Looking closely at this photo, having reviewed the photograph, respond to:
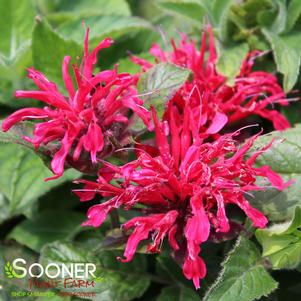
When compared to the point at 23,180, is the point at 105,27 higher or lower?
higher

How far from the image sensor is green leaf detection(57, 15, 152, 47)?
1.03 metres

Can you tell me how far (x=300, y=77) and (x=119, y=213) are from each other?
41 centimetres

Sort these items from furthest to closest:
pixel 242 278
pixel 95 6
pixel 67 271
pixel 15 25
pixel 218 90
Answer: pixel 95 6, pixel 15 25, pixel 218 90, pixel 67 271, pixel 242 278

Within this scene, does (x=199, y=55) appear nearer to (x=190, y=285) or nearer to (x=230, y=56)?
(x=230, y=56)

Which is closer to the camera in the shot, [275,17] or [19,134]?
[19,134]

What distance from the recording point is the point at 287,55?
36.4 inches

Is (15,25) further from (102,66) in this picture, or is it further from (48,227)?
(48,227)

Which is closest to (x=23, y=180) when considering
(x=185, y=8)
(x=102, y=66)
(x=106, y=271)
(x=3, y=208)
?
(x=3, y=208)

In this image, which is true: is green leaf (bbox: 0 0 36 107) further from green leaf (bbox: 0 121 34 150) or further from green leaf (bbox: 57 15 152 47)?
green leaf (bbox: 0 121 34 150)

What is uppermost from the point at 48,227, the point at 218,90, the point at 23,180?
the point at 218,90

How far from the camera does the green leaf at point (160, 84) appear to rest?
77cm

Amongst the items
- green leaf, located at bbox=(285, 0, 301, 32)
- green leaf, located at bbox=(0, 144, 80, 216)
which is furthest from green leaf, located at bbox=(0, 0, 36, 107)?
green leaf, located at bbox=(285, 0, 301, 32)

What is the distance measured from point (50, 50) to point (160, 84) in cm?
23

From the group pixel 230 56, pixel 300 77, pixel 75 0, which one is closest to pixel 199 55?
pixel 230 56
